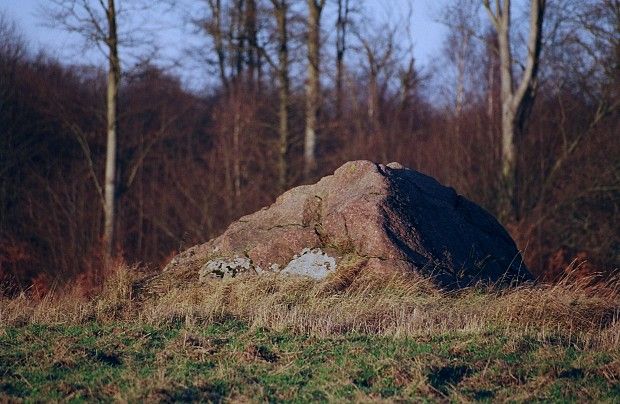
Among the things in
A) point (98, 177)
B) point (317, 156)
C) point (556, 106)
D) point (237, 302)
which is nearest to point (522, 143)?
point (556, 106)

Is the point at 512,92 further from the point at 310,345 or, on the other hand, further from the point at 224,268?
the point at 310,345

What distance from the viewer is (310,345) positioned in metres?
7.10

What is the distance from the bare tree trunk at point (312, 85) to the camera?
2702 centimetres

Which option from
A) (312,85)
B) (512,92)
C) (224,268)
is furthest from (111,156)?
(224,268)

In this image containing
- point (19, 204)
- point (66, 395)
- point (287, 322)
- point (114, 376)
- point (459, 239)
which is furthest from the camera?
point (19, 204)

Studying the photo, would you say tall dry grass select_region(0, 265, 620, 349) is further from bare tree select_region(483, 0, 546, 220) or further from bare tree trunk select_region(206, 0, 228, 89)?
bare tree trunk select_region(206, 0, 228, 89)

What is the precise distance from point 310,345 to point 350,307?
1660 mm

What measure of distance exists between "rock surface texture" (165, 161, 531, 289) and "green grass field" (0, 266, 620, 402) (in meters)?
0.72

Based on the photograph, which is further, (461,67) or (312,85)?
(461,67)

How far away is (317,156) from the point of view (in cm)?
2922

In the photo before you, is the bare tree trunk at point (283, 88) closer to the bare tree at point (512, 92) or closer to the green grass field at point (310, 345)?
the bare tree at point (512, 92)

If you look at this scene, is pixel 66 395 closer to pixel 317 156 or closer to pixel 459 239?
pixel 459 239

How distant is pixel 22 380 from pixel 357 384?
2.50 meters

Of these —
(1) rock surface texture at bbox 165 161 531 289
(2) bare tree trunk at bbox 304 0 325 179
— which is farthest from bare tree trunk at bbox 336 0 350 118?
(1) rock surface texture at bbox 165 161 531 289
